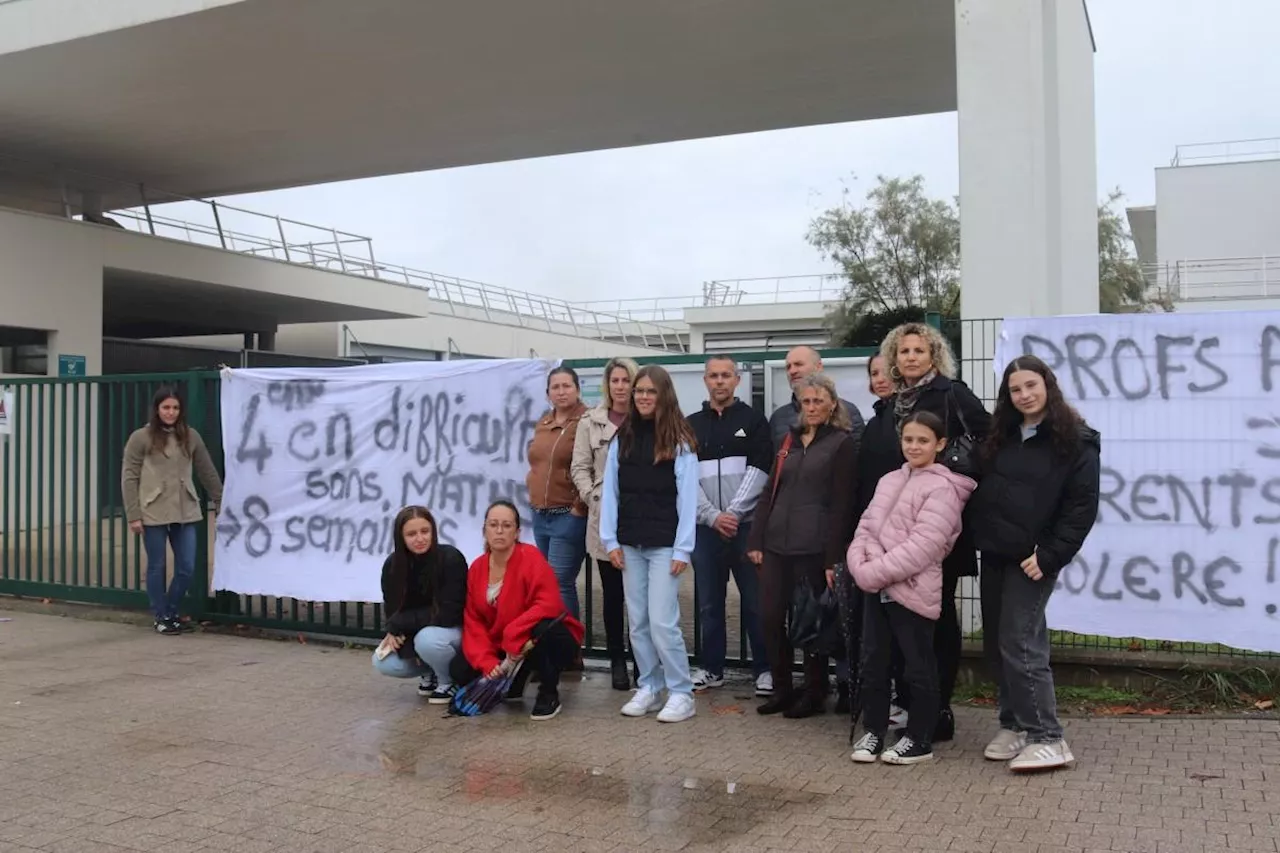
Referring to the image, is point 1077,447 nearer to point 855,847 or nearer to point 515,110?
point 855,847

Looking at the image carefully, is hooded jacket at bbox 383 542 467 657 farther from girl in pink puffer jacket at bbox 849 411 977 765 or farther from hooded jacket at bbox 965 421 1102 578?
hooded jacket at bbox 965 421 1102 578

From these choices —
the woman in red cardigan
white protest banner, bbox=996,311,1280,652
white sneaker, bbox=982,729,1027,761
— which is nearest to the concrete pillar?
white protest banner, bbox=996,311,1280,652

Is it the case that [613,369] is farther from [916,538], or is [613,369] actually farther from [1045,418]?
[1045,418]

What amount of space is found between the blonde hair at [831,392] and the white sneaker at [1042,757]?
172cm

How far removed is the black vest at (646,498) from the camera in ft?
18.8

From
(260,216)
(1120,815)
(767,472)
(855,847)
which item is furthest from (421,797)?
(260,216)

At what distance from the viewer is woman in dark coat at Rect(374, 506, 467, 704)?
601cm

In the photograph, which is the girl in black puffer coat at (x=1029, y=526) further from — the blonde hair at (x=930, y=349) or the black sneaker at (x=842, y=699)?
the black sneaker at (x=842, y=699)

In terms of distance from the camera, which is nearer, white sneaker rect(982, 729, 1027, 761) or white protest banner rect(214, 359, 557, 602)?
white sneaker rect(982, 729, 1027, 761)

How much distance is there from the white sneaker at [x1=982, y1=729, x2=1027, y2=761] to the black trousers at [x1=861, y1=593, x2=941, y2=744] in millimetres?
274

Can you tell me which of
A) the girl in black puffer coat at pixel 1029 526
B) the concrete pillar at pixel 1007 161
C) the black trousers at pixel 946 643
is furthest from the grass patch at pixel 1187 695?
the concrete pillar at pixel 1007 161

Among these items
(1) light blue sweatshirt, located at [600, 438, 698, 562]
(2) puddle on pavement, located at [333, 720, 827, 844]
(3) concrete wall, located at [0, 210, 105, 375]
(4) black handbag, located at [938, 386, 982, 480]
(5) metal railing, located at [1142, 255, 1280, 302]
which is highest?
(5) metal railing, located at [1142, 255, 1280, 302]

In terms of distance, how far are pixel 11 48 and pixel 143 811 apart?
1123cm

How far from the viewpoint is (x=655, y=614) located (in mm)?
5770
